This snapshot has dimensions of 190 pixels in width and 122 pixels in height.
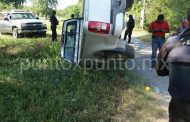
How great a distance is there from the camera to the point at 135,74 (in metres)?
9.88

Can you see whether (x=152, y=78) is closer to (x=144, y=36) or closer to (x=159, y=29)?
(x=159, y=29)

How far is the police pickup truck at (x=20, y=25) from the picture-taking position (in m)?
20.8

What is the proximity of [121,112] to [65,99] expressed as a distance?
1182mm

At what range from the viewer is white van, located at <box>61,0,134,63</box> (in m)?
7.31

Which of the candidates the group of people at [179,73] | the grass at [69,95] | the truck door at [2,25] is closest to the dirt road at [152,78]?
the grass at [69,95]

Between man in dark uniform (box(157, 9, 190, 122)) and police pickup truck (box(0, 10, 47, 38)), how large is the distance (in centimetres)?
1850

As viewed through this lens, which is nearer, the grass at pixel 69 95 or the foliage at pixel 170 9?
the grass at pixel 69 95

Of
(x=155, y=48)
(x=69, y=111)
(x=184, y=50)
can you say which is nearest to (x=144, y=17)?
(x=155, y=48)

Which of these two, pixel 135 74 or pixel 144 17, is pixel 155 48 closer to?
pixel 135 74

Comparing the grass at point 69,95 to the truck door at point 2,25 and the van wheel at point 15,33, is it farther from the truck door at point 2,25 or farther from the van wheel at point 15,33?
the truck door at point 2,25

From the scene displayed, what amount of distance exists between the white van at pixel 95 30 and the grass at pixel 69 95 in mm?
716

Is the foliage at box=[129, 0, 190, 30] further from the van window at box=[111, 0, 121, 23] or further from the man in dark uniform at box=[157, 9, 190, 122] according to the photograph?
the man in dark uniform at box=[157, 9, 190, 122]

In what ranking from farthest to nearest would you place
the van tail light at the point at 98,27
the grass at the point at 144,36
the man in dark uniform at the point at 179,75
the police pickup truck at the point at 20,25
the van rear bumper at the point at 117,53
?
the police pickup truck at the point at 20,25, the grass at the point at 144,36, the van rear bumper at the point at 117,53, the van tail light at the point at 98,27, the man in dark uniform at the point at 179,75

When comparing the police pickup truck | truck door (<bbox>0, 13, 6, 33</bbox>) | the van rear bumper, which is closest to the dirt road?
the van rear bumper
